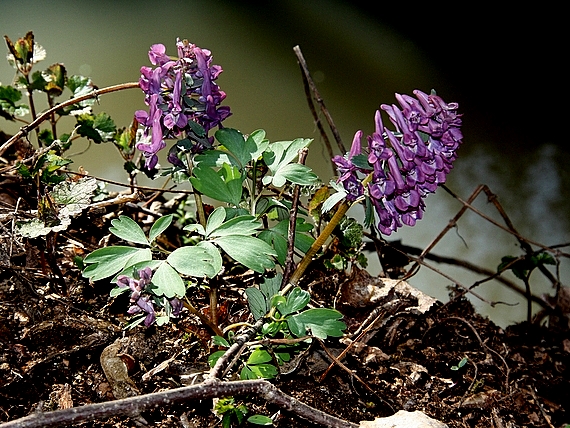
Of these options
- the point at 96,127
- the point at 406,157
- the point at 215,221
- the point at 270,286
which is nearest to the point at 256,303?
the point at 270,286

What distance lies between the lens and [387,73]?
5.43 feet

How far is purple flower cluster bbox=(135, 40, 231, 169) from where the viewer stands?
695 millimetres

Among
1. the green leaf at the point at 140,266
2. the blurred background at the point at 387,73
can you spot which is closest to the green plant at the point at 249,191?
the green leaf at the point at 140,266

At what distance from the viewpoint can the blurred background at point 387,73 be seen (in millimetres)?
1508

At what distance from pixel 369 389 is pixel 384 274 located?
14.7 inches

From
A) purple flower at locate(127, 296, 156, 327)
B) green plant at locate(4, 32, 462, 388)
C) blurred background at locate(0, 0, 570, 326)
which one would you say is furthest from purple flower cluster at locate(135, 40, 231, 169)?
blurred background at locate(0, 0, 570, 326)

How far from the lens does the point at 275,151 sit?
78cm

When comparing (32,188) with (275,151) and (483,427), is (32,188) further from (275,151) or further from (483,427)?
(483,427)

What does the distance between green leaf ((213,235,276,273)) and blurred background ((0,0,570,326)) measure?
32.2 inches

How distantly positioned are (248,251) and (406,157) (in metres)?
0.24

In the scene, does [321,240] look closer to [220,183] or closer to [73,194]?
[220,183]

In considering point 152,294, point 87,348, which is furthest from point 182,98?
point 87,348

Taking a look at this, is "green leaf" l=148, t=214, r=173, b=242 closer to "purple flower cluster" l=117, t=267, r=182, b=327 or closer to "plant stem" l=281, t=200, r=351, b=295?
"purple flower cluster" l=117, t=267, r=182, b=327

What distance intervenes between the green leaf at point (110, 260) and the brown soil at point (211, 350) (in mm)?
177
